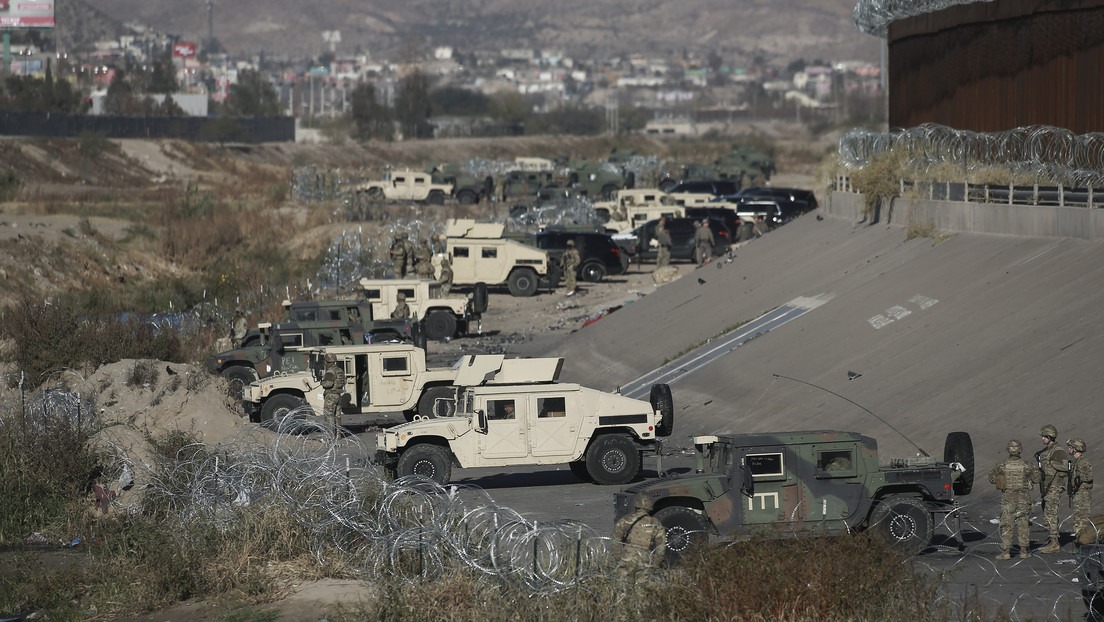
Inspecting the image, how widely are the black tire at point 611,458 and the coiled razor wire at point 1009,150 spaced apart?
29.6ft

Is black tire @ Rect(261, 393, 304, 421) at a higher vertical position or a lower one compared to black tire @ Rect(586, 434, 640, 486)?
higher

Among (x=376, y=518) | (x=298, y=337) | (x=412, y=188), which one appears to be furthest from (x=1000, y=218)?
(x=412, y=188)

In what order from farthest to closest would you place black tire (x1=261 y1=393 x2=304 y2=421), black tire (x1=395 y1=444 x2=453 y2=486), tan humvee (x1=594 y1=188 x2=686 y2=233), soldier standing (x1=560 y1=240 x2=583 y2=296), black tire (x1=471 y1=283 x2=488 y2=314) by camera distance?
1. tan humvee (x1=594 y1=188 x2=686 y2=233)
2. soldier standing (x1=560 y1=240 x2=583 y2=296)
3. black tire (x1=471 y1=283 x2=488 y2=314)
4. black tire (x1=261 y1=393 x2=304 y2=421)
5. black tire (x1=395 y1=444 x2=453 y2=486)

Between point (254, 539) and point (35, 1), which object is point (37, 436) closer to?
point (254, 539)

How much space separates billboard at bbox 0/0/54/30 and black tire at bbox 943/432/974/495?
11709cm

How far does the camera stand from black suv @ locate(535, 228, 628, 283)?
42.5 metres

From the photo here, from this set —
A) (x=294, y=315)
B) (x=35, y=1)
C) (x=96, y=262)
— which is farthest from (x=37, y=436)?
(x=35, y=1)

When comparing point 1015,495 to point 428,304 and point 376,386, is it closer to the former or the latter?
point 376,386

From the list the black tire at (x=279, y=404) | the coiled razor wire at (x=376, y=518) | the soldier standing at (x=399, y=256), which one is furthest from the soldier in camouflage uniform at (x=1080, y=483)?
the soldier standing at (x=399, y=256)

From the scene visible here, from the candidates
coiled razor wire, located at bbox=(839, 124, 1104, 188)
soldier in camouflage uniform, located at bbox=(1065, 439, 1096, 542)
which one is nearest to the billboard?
coiled razor wire, located at bbox=(839, 124, 1104, 188)

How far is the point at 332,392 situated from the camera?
2192cm

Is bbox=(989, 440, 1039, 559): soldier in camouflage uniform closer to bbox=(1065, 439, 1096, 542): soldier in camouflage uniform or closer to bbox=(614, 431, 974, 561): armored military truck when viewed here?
bbox=(1065, 439, 1096, 542): soldier in camouflage uniform

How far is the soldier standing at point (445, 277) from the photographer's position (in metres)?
36.8

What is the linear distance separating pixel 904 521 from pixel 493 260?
84.8 feet
